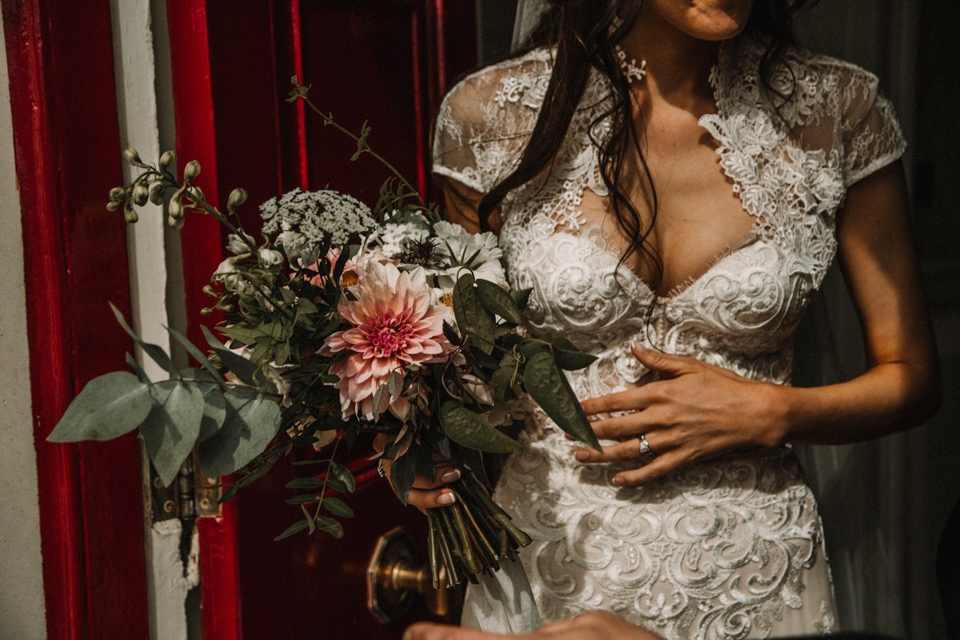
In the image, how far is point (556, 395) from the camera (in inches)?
33.2

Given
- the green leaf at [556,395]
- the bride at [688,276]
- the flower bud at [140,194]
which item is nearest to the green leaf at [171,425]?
the flower bud at [140,194]

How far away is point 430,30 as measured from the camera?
5.80ft

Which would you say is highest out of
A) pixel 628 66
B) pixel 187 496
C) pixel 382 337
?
pixel 628 66

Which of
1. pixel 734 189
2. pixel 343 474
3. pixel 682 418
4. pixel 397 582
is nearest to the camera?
pixel 343 474

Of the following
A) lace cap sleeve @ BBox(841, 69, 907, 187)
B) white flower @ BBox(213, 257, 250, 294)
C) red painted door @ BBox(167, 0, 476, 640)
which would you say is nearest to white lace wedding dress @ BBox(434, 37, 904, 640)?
lace cap sleeve @ BBox(841, 69, 907, 187)

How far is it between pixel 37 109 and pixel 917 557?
236cm

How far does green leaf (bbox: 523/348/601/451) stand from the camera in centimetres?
84

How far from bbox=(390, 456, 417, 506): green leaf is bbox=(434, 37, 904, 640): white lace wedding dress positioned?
0.41 metres

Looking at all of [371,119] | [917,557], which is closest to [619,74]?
[371,119]

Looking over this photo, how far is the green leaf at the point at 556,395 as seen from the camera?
0.84 metres

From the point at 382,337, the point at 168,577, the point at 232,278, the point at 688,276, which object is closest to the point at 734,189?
the point at 688,276

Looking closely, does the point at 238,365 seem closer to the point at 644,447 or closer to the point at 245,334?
the point at 245,334

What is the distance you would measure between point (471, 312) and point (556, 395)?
0.45 ft

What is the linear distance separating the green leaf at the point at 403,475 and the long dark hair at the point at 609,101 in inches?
21.4
